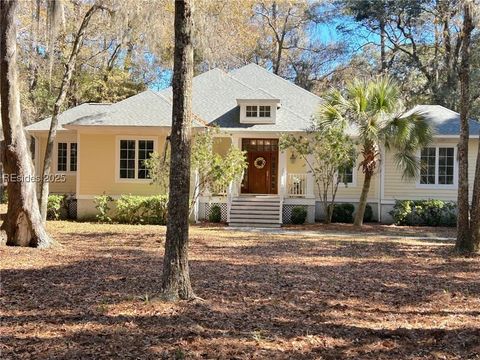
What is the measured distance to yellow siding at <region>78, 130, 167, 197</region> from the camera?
63.0 feet

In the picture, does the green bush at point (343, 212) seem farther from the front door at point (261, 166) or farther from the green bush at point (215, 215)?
the green bush at point (215, 215)

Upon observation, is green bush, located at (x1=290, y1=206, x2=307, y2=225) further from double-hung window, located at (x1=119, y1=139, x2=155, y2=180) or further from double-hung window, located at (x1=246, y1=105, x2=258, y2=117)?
double-hung window, located at (x1=119, y1=139, x2=155, y2=180)

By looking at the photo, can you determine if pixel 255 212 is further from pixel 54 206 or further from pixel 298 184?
pixel 54 206

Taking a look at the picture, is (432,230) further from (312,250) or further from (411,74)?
(411,74)

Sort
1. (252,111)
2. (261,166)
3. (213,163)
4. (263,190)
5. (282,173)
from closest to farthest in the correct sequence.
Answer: (213,163) < (282,173) < (252,111) < (261,166) < (263,190)

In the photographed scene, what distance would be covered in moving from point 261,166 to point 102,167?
6.35 m

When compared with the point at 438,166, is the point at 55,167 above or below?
below

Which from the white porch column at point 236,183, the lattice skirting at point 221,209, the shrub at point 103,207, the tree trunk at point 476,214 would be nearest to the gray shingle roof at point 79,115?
the shrub at point 103,207

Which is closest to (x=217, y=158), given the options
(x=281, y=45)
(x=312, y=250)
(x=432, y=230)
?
(x=312, y=250)

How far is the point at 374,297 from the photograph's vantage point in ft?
23.6

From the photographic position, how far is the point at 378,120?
16.9 m

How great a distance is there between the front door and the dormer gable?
4.81 feet

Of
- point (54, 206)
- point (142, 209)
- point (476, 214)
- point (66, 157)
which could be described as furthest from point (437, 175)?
point (66, 157)

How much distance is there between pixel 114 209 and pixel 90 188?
4.46ft
